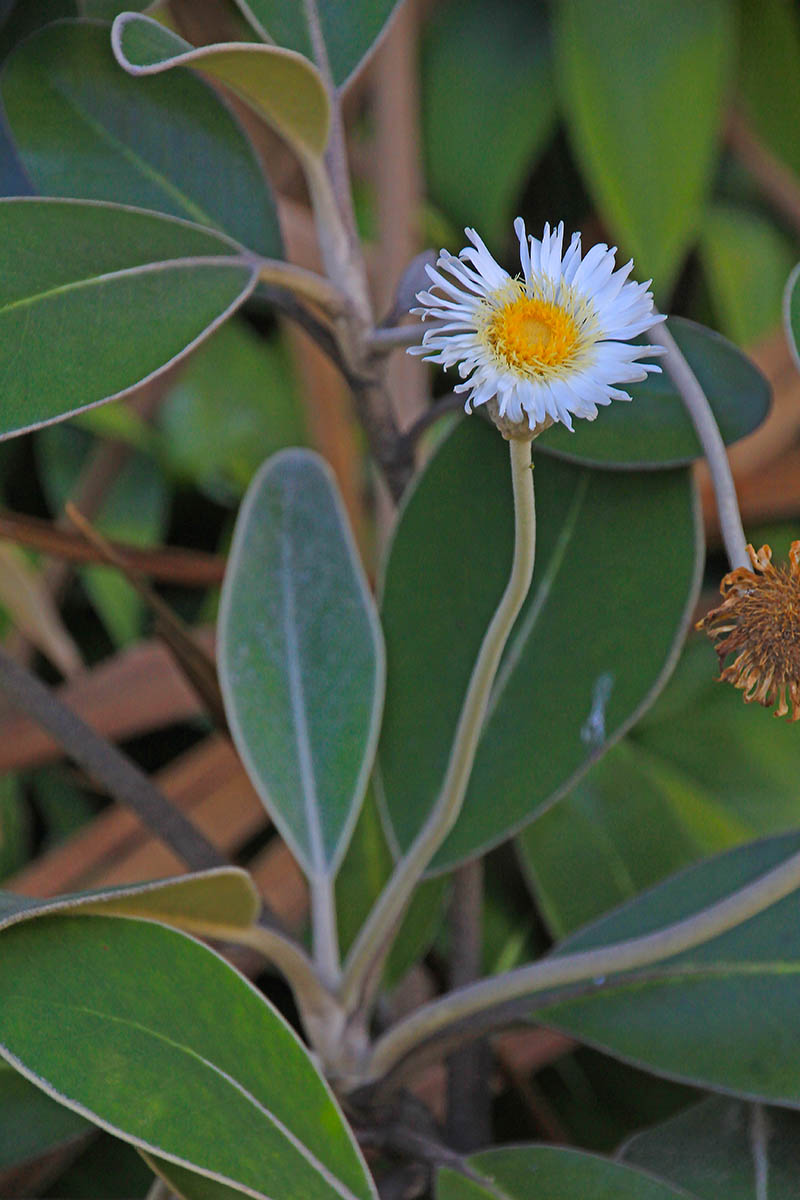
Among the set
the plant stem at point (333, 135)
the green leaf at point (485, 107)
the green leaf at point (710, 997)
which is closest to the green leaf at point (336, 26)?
the plant stem at point (333, 135)

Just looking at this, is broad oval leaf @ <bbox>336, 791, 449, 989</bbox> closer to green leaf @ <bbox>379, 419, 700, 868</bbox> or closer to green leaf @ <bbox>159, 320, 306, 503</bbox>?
green leaf @ <bbox>379, 419, 700, 868</bbox>

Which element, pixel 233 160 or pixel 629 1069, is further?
pixel 629 1069

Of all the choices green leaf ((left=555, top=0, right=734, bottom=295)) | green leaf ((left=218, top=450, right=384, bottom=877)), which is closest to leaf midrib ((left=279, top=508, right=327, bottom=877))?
green leaf ((left=218, top=450, right=384, bottom=877))

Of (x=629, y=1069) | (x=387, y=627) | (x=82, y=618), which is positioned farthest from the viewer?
(x=82, y=618)

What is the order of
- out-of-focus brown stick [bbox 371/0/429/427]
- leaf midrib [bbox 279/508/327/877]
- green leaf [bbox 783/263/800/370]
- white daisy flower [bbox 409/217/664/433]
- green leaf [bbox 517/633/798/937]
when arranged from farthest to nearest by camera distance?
out-of-focus brown stick [bbox 371/0/429/427], green leaf [bbox 517/633/798/937], leaf midrib [bbox 279/508/327/877], green leaf [bbox 783/263/800/370], white daisy flower [bbox 409/217/664/433]

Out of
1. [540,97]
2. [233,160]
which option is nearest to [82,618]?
[233,160]

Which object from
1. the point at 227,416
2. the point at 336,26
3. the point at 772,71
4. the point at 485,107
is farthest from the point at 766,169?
the point at 336,26

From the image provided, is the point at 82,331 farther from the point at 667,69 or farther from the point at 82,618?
the point at 667,69
